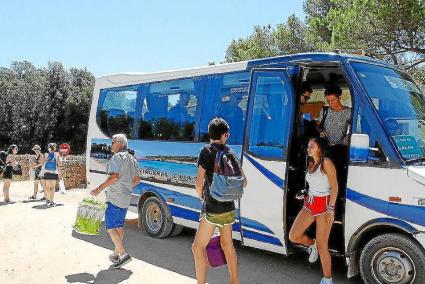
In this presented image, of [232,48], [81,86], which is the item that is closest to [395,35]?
[232,48]

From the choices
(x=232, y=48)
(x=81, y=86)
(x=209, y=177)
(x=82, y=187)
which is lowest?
(x=82, y=187)

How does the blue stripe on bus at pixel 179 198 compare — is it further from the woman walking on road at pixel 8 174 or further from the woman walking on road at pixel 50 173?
the woman walking on road at pixel 8 174

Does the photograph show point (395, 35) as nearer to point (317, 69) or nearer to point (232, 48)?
point (317, 69)

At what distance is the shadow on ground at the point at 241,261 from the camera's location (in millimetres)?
6188

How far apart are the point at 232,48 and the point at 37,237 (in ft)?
99.1

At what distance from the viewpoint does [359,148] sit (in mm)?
5230

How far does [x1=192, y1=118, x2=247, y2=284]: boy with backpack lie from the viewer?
4852 millimetres

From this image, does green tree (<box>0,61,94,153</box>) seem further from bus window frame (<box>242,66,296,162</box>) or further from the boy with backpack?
the boy with backpack

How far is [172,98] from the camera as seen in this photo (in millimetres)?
8188

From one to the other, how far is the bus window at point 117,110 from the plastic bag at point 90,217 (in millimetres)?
2334

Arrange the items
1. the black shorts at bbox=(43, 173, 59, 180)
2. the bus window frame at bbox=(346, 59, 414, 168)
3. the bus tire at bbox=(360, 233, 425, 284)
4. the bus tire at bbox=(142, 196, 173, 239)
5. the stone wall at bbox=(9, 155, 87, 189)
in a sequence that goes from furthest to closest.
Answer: the stone wall at bbox=(9, 155, 87, 189) → the black shorts at bbox=(43, 173, 59, 180) → the bus tire at bbox=(142, 196, 173, 239) → the bus window frame at bbox=(346, 59, 414, 168) → the bus tire at bbox=(360, 233, 425, 284)

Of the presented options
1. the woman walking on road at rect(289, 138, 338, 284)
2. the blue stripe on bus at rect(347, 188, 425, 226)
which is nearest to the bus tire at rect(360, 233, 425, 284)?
the blue stripe on bus at rect(347, 188, 425, 226)

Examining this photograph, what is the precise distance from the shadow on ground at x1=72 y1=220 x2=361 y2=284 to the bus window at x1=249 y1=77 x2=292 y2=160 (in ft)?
5.24

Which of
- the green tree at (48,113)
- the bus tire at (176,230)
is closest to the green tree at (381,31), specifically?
the bus tire at (176,230)
